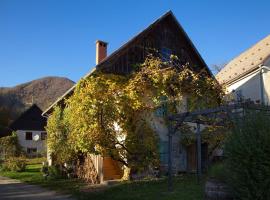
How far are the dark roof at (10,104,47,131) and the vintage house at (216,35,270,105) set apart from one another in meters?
34.2

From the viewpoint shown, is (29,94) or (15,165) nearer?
(15,165)

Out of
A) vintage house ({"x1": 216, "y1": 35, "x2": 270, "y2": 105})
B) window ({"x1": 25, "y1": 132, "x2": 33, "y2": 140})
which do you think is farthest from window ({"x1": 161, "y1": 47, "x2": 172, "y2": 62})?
window ({"x1": 25, "y1": 132, "x2": 33, "y2": 140})

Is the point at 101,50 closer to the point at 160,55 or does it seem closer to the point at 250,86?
the point at 160,55

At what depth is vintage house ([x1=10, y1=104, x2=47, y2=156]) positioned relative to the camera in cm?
5506

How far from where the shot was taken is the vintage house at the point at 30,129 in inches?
2168

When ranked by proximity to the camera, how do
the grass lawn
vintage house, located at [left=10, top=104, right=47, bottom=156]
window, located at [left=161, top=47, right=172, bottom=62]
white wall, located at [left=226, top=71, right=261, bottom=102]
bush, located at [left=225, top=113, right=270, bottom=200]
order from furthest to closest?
vintage house, located at [left=10, top=104, right=47, bottom=156], white wall, located at [left=226, top=71, right=261, bottom=102], window, located at [left=161, top=47, right=172, bottom=62], the grass lawn, bush, located at [left=225, top=113, right=270, bottom=200]

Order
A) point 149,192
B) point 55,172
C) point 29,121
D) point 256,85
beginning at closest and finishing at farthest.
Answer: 1. point 149,192
2. point 55,172
3. point 256,85
4. point 29,121

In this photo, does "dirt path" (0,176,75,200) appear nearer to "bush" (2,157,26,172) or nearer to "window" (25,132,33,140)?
"bush" (2,157,26,172)

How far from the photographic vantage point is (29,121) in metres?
55.7

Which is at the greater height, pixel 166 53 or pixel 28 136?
pixel 166 53

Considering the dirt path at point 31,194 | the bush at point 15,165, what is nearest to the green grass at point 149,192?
the dirt path at point 31,194

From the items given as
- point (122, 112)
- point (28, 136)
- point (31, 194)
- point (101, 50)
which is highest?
point (101, 50)

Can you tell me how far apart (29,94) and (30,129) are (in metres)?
37.9

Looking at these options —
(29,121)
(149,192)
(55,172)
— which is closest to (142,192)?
Result: (149,192)
